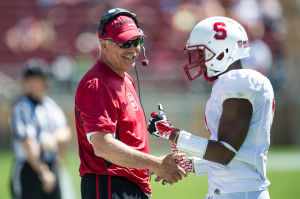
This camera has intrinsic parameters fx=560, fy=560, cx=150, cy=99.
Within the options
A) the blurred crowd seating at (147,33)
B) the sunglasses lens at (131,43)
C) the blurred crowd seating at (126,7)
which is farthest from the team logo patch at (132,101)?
Result: the blurred crowd seating at (126,7)

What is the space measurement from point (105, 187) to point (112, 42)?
1106 millimetres

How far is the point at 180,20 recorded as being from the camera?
52.9 ft

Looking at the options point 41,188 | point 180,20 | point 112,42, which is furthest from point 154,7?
point 112,42

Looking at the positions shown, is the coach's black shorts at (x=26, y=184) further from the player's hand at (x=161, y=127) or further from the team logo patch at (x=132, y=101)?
the player's hand at (x=161, y=127)

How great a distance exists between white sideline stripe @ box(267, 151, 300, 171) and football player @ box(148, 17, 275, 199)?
24.8 feet

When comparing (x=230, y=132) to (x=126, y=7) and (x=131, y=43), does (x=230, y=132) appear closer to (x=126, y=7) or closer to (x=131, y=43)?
(x=131, y=43)

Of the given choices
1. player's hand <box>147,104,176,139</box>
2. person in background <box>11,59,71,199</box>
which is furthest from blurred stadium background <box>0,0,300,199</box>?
player's hand <box>147,104,176,139</box>

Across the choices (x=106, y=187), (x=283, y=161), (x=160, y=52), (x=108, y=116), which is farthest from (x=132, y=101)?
(x=160, y=52)

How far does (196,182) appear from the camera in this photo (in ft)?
35.6

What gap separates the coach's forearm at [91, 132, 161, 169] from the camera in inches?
157

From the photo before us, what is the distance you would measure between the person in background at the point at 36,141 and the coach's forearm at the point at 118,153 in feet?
9.21

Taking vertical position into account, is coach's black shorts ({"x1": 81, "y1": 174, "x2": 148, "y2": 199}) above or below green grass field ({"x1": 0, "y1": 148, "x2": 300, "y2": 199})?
below

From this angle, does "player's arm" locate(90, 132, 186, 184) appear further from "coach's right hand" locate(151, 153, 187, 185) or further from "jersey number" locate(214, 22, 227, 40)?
"jersey number" locate(214, 22, 227, 40)

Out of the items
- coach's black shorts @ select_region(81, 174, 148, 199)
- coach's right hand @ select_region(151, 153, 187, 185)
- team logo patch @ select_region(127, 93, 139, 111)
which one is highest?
team logo patch @ select_region(127, 93, 139, 111)
